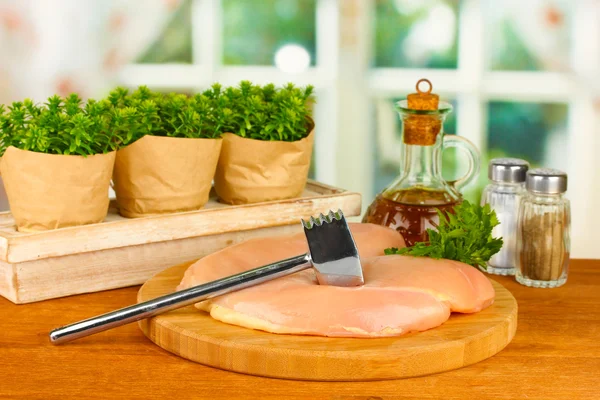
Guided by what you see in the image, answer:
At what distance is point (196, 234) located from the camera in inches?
51.6

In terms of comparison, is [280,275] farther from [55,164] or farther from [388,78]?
[388,78]

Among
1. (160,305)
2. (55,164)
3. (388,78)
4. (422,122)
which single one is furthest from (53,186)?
(388,78)

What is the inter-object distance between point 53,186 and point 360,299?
0.46 m

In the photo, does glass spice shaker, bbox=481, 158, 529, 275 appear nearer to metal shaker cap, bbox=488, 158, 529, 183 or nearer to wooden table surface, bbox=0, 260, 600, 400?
metal shaker cap, bbox=488, 158, 529, 183

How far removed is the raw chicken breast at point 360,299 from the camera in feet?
3.28

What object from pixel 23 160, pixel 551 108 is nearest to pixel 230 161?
pixel 23 160

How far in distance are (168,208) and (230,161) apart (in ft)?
0.43

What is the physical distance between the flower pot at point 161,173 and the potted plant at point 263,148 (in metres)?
0.05

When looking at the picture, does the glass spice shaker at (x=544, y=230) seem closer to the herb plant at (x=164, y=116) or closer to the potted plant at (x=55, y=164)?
the herb plant at (x=164, y=116)

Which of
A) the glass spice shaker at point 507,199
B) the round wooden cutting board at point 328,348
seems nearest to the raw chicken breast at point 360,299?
the round wooden cutting board at point 328,348

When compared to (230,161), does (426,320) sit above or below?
below

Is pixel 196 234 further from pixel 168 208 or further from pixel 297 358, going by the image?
pixel 297 358

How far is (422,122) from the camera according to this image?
4.38ft

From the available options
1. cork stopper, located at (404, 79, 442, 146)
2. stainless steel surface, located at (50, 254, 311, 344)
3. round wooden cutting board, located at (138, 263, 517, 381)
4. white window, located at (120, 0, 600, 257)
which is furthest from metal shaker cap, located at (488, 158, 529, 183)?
white window, located at (120, 0, 600, 257)
